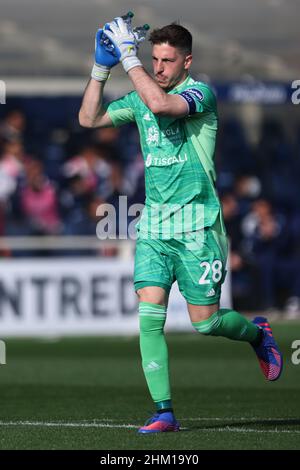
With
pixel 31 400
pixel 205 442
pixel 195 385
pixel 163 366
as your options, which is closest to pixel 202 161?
pixel 163 366

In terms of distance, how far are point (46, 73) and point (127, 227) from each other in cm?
398

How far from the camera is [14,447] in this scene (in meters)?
6.64

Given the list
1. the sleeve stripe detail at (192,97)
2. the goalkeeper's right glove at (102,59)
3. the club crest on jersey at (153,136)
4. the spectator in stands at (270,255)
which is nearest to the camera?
the sleeve stripe detail at (192,97)

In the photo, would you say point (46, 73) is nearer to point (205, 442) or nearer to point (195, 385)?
point (195, 385)

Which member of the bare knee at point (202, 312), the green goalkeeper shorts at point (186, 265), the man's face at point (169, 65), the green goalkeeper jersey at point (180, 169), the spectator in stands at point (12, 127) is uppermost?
the spectator in stands at point (12, 127)

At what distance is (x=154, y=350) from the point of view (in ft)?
24.5

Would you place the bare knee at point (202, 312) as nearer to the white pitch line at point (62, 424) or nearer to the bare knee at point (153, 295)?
the bare knee at point (153, 295)

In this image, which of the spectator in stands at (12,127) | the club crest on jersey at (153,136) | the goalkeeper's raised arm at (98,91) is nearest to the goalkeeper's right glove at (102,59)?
the goalkeeper's raised arm at (98,91)

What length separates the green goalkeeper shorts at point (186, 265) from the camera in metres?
7.49

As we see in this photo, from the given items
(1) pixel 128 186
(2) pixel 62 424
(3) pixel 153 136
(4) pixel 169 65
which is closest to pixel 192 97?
(4) pixel 169 65

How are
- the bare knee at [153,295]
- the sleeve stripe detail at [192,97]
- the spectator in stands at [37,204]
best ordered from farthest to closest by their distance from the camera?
1. the spectator in stands at [37,204]
2. the bare knee at [153,295]
3. the sleeve stripe detail at [192,97]

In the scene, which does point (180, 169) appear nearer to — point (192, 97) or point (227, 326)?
point (192, 97)

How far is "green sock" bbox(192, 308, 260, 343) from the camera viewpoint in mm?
7520

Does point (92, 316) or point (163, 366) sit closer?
point (163, 366)
